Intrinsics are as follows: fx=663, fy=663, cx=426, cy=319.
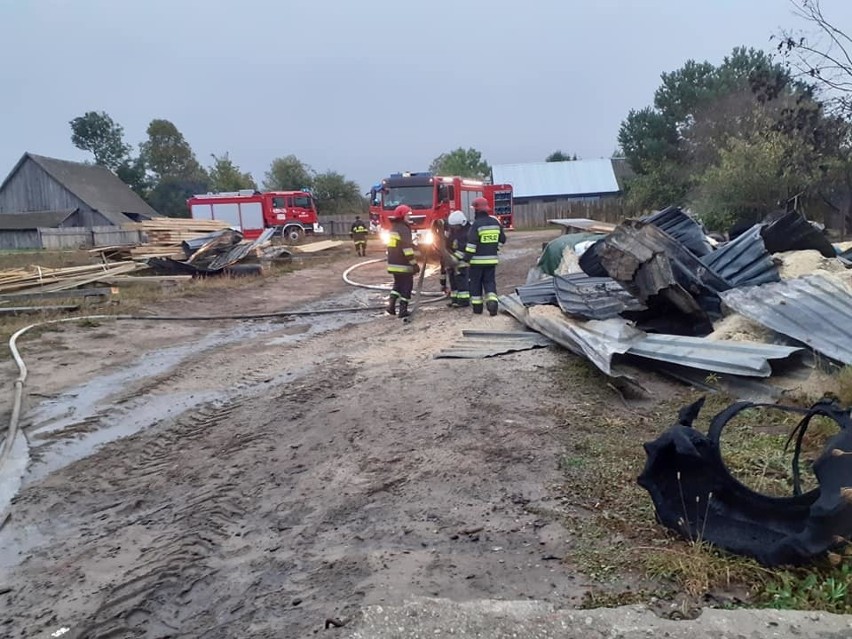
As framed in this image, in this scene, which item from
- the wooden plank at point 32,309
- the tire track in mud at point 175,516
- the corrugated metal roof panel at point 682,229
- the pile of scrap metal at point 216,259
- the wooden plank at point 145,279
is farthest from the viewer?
the pile of scrap metal at point 216,259

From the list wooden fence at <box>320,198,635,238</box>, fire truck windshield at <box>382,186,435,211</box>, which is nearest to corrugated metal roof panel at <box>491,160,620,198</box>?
wooden fence at <box>320,198,635,238</box>

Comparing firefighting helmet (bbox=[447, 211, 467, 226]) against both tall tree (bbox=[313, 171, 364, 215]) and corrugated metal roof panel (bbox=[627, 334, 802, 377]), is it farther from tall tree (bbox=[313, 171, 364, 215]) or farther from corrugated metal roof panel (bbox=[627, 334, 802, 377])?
tall tree (bbox=[313, 171, 364, 215])

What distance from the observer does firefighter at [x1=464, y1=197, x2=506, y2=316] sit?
9398 mm

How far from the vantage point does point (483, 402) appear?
5496mm

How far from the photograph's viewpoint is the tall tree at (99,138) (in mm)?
63600

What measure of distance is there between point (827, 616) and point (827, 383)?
3.22 meters

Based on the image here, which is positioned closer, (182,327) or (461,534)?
(461,534)

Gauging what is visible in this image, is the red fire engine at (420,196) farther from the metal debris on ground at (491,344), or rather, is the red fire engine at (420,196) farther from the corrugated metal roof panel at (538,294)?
the metal debris on ground at (491,344)

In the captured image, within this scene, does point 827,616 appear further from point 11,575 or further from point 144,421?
point 144,421

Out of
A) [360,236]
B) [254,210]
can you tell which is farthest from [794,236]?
[254,210]

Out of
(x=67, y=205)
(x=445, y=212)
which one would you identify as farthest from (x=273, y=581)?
(x=67, y=205)

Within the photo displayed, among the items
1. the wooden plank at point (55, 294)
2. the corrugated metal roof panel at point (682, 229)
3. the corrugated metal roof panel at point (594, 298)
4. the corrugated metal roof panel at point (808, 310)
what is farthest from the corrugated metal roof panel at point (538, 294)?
the wooden plank at point (55, 294)

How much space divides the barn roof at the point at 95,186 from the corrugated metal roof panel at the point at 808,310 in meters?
44.0

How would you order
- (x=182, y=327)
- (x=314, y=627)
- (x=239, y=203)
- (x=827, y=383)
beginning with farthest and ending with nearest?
(x=239, y=203) < (x=182, y=327) < (x=827, y=383) < (x=314, y=627)
